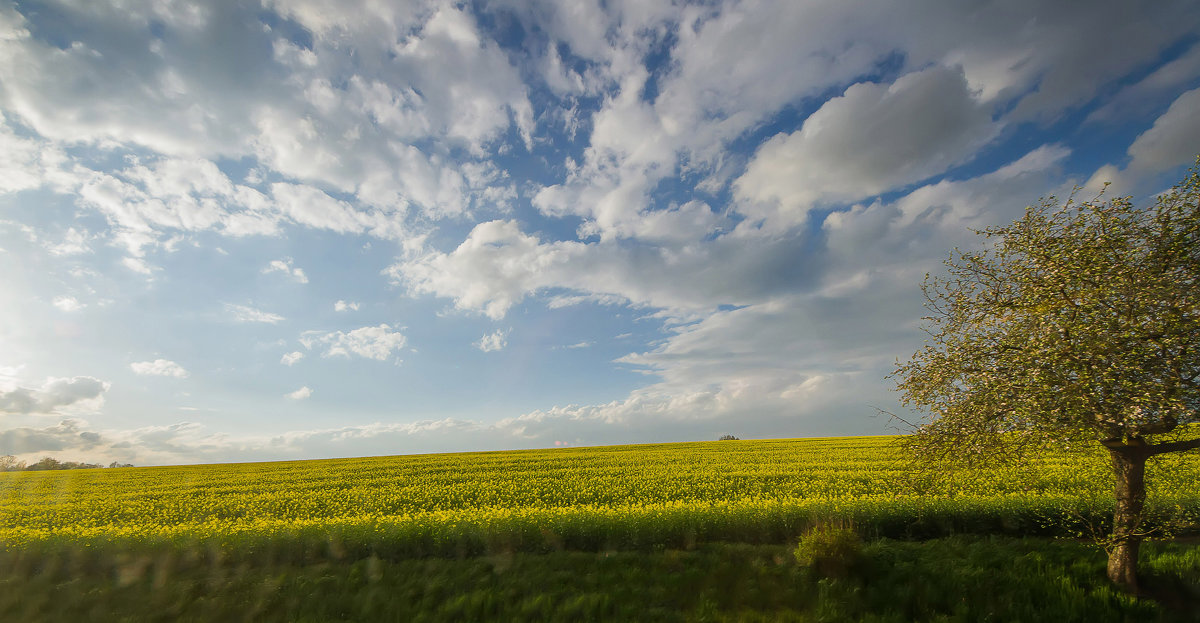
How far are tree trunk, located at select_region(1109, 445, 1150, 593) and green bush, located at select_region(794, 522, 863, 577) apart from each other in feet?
14.8

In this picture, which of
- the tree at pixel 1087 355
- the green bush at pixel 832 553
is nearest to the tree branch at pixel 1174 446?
the tree at pixel 1087 355

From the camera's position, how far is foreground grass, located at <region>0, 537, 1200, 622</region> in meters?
9.18

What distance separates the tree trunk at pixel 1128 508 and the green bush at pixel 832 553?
14.8 ft

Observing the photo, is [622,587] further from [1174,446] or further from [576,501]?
[1174,446]

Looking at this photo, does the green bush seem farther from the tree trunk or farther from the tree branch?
the tree branch

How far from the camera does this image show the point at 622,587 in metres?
10.1

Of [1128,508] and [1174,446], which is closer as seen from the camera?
[1174,446]

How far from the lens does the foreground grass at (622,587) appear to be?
918cm

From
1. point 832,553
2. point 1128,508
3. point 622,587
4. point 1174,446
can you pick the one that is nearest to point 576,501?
point 622,587

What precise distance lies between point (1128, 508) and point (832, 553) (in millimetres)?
5524

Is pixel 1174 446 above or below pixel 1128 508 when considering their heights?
above

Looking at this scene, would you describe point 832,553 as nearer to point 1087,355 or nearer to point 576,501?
point 1087,355

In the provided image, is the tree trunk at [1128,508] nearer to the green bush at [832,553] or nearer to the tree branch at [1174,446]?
the tree branch at [1174,446]

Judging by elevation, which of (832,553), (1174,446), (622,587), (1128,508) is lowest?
(622,587)
